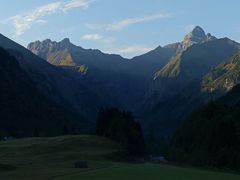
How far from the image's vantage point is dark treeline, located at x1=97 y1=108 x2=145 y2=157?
158125 mm

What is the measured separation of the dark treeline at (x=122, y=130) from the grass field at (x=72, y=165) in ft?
14.2

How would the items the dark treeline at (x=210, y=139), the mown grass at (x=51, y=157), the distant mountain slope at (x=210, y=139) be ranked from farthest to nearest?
the distant mountain slope at (x=210, y=139) < the dark treeline at (x=210, y=139) < the mown grass at (x=51, y=157)

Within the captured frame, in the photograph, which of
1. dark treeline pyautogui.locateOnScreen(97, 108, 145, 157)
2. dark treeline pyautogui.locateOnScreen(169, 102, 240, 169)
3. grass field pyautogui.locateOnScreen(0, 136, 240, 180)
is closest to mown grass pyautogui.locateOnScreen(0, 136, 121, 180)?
grass field pyautogui.locateOnScreen(0, 136, 240, 180)

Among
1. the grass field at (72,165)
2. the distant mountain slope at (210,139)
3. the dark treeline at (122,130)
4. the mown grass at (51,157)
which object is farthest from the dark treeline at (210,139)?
the grass field at (72,165)

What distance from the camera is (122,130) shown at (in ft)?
536

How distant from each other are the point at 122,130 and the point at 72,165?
225ft

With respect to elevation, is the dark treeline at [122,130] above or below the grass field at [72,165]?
above

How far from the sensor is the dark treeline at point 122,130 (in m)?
158

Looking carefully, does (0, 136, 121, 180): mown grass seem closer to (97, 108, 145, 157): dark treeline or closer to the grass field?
the grass field

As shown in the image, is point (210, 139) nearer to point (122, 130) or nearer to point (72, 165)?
point (122, 130)

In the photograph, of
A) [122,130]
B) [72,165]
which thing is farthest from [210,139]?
[72,165]

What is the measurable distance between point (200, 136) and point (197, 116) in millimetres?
17384

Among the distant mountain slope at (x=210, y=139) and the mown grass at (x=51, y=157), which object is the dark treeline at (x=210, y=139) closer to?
the distant mountain slope at (x=210, y=139)

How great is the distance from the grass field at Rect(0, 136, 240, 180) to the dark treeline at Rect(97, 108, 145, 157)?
4331mm
